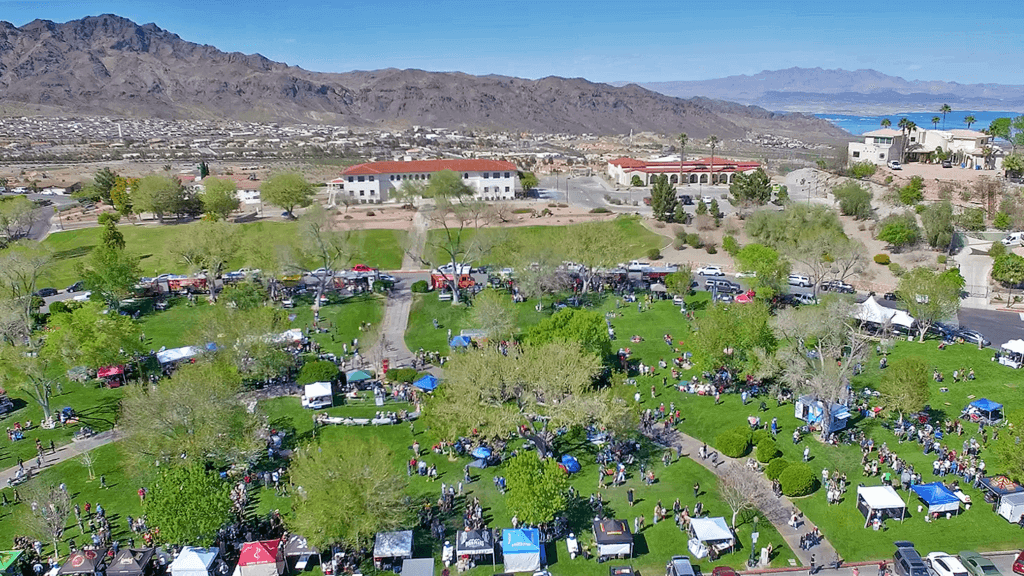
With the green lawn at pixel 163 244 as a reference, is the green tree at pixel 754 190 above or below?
above

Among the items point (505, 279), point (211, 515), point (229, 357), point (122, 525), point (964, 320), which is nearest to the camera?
point (211, 515)

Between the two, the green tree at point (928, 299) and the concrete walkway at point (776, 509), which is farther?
the green tree at point (928, 299)

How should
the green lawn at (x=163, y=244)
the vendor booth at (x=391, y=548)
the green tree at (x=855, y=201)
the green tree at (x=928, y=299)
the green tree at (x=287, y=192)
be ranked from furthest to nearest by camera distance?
the green tree at (x=287, y=192), the green tree at (x=855, y=201), the green lawn at (x=163, y=244), the green tree at (x=928, y=299), the vendor booth at (x=391, y=548)

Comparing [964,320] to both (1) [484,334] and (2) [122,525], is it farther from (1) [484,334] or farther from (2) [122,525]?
(2) [122,525]

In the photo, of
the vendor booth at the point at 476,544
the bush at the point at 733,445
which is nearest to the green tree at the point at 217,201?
the vendor booth at the point at 476,544

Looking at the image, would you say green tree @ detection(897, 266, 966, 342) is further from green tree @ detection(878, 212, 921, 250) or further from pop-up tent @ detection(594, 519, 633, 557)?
pop-up tent @ detection(594, 519, 633, 557)

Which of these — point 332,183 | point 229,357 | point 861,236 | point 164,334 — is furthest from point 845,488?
point 332,183

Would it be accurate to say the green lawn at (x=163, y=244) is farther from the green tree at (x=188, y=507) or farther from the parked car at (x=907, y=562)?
the parked car at (x=907, y=562)
